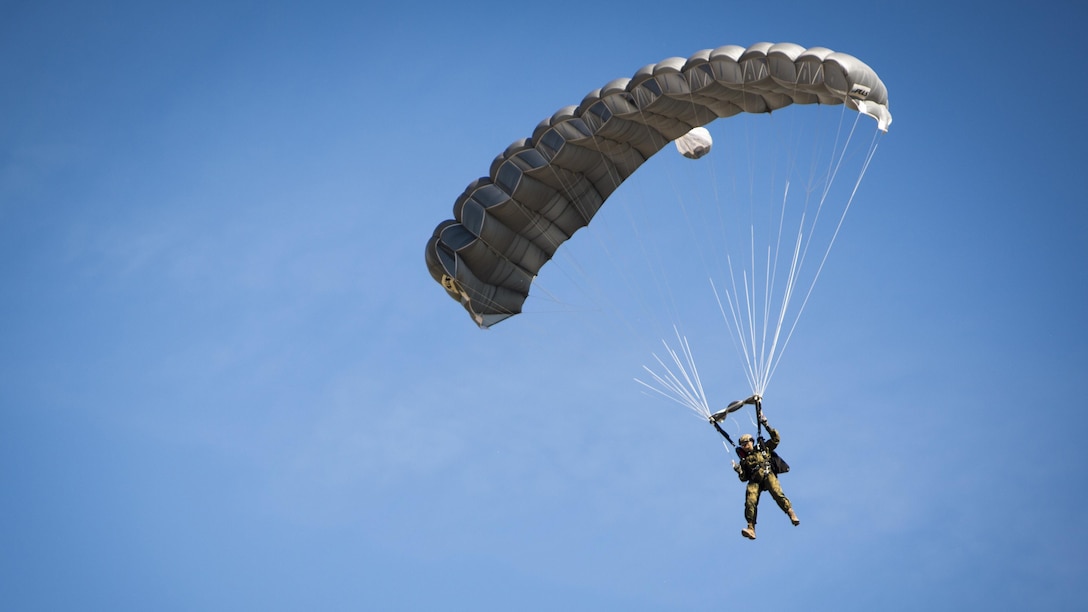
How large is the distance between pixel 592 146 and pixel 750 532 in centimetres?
657

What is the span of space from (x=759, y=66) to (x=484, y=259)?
551cm

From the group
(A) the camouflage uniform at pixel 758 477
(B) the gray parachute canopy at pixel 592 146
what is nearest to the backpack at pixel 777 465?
(A) the camouflage uniform at pixel 758 477

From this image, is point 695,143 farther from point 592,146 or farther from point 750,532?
point 750,532

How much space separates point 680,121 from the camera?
21.9 m

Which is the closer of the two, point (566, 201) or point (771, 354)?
point (771, 354)

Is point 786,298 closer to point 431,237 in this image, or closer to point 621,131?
point 621,131

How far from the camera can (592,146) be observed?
72.0 feet

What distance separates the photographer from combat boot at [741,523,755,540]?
1906 cm

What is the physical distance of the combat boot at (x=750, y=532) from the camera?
62.5ft

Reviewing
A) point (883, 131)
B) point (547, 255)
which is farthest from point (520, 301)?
point (883, 131)

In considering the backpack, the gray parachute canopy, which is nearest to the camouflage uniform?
the backpack

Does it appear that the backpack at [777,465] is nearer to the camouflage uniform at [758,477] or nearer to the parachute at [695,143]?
the camouflage uniform at [758,477]

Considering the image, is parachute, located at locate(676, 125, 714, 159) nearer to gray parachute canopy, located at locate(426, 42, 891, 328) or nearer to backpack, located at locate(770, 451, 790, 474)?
gray parachute canopy, located at locate(426, 42, 891, 328)

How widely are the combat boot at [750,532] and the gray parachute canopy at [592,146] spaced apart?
567 cm
